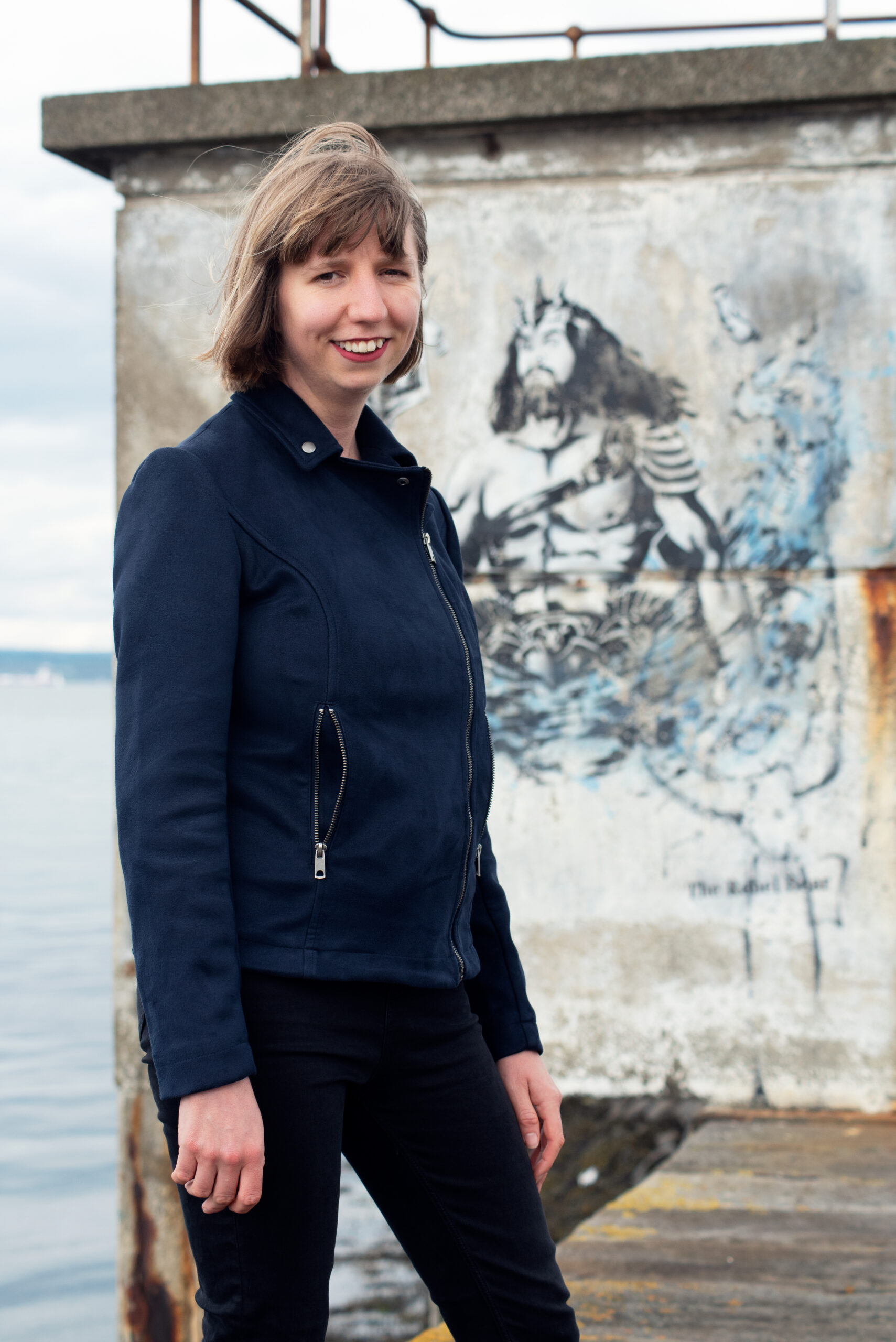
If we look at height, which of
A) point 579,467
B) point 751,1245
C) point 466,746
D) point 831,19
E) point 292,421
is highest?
point 831,19

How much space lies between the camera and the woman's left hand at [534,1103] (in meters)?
1.85

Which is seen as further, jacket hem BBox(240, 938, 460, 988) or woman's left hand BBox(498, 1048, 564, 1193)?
woman's left hand BBox(498, 1048, 564, 1193)

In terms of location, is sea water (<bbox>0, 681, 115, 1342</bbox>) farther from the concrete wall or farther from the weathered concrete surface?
the weathered concrete surface

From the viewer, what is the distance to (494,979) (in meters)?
1.89

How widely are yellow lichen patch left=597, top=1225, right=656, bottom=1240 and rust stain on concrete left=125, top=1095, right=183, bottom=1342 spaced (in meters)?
1.66

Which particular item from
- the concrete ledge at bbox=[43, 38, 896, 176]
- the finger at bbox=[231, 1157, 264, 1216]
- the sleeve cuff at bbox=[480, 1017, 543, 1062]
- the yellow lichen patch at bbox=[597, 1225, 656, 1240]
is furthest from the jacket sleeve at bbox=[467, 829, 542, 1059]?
the concrete ledge at bbox=[43, 38, 896, 176]

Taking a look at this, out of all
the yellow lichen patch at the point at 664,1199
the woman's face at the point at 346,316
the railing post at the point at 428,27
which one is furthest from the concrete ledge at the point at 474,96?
the yellow lichen patch at the point at 664,1199

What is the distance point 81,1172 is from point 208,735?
10042 millimetres

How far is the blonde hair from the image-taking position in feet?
5.23

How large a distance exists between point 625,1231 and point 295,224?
2562mm

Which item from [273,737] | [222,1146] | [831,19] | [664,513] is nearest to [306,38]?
[831,19]

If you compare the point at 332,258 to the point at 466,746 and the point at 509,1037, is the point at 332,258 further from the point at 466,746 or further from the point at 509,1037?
the point at 509,1037

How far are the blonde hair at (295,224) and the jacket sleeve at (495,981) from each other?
2.50ft

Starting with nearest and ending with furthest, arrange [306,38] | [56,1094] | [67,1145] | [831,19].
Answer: [831,19] → [306,38] → [67,1145] → [56,1094]
